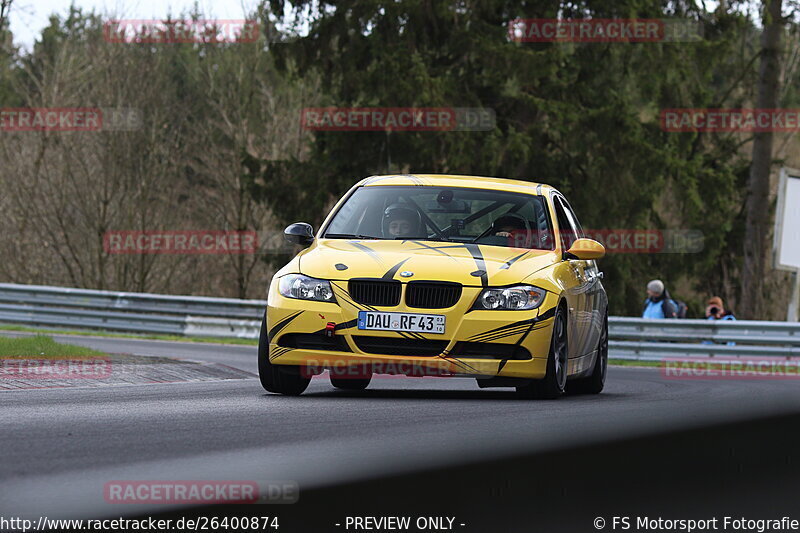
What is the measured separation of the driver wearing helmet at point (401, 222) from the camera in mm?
10391

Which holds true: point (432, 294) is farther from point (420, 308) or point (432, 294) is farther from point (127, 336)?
point (127, 336)

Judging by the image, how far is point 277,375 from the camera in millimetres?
9820

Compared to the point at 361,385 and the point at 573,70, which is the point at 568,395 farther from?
the point at 573,70

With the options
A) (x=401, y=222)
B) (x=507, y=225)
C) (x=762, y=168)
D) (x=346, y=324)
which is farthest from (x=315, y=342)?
(x=762, y=168)

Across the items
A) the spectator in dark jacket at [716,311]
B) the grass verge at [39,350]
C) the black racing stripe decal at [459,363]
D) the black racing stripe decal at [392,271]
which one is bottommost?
the spectator in dark jacket at [716,311]

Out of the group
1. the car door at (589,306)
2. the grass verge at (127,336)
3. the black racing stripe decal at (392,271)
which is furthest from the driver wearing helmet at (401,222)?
the grass verge at (127,336)

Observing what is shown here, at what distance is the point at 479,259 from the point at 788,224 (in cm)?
1672

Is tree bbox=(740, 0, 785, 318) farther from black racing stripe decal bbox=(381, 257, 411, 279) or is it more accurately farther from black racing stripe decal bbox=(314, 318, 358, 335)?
black racing stripe decal bbox=(314, 318, 358, 335)

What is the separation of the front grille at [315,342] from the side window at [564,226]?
2371 mm

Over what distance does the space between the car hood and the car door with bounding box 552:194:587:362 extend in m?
0.31

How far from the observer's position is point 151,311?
91.6 feet

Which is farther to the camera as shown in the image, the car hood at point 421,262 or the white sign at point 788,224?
the white sign at point 788,224

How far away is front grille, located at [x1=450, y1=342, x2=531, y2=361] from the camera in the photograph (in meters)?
9.30

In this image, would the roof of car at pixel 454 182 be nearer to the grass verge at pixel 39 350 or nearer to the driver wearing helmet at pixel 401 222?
the driver wearing helmet at pixel 401 222
